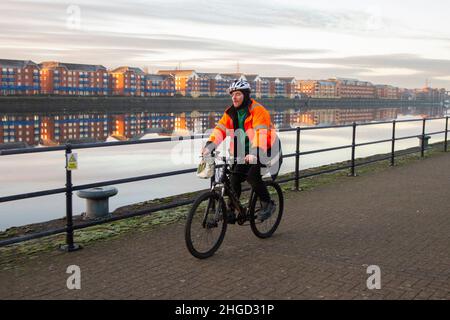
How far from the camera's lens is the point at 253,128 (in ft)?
18.5

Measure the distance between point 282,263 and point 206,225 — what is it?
3.03 ft

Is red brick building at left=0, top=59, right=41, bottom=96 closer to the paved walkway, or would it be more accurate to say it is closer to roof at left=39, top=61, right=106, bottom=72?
roof at left=39, top=61, right=106, bottom=72

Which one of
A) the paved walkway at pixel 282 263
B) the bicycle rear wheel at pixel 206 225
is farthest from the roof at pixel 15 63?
the bicycle rear wheel at pixel 206 225

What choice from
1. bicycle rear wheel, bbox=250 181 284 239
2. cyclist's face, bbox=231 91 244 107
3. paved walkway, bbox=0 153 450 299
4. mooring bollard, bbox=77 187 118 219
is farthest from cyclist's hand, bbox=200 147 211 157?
mooring bollard, bbox=77 187 118 219

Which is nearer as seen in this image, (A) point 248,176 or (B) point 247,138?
(B) point 247,138

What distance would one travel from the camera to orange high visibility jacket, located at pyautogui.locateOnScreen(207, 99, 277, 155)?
18.3ft

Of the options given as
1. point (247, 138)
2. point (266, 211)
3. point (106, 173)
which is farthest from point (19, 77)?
point (247, 138)

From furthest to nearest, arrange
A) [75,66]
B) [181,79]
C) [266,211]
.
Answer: [181,79] < [75,66] < [266,211]

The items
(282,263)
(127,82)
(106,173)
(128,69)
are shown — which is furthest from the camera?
(128,69)

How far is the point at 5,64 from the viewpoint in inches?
4523

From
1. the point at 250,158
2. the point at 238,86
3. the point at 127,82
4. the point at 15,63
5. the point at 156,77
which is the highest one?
the point at 15,63

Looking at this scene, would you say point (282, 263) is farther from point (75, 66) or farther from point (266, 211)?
point (75, 66)

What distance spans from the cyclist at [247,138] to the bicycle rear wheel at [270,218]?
21 centimetres
